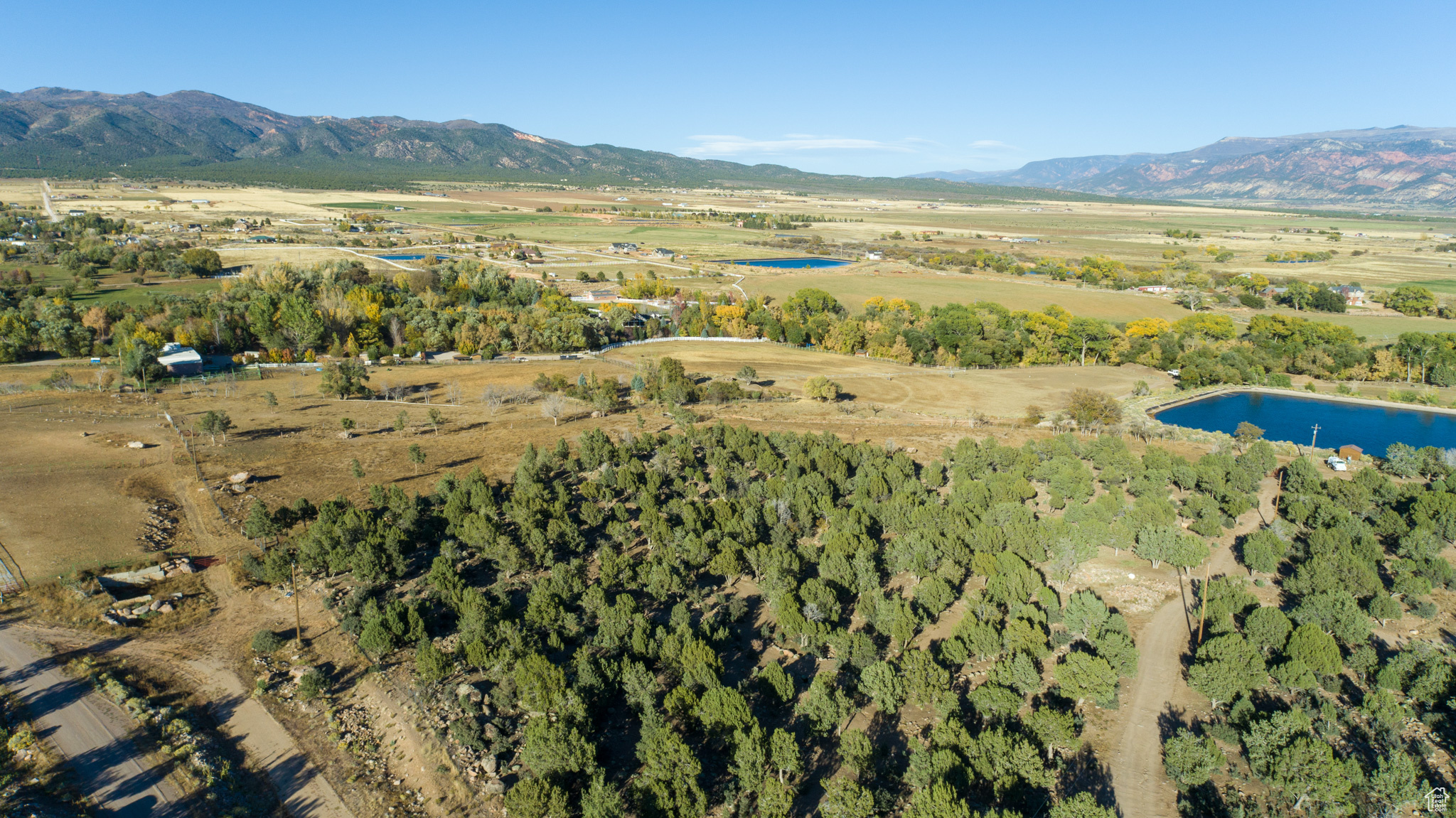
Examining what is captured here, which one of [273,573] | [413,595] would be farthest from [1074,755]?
[273,573]

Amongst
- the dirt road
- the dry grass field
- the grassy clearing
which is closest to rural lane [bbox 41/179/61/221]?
the dry grass field

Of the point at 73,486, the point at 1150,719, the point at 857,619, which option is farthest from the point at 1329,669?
the point at 73,486

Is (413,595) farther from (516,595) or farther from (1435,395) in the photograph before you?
(1435,395)

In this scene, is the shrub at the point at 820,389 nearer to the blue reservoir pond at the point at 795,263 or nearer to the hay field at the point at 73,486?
the hay field at the point at 73,486

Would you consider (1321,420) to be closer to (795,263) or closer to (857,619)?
(857,619)

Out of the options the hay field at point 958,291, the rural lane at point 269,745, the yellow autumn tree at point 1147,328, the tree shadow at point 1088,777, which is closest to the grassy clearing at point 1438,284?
the hay field at point 958,291

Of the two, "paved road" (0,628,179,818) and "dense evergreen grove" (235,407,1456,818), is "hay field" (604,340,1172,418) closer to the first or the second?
"dense evergreen grove" (235,407,1456,818)
